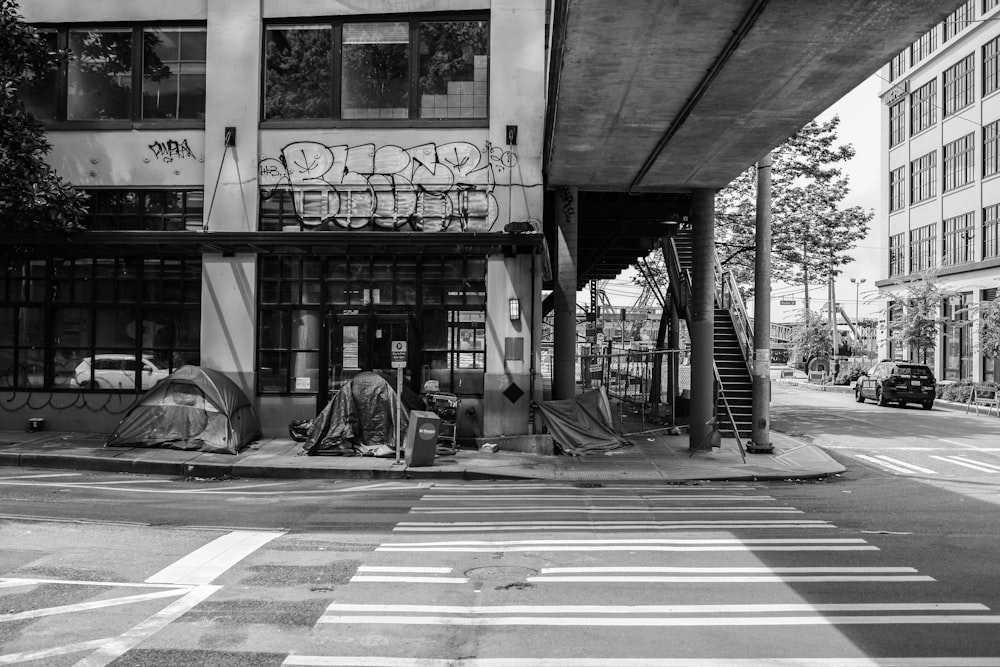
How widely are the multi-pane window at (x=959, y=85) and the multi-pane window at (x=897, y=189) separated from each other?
6.09m

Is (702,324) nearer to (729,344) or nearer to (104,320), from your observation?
(729,344)

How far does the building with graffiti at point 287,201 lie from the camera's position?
664 inches

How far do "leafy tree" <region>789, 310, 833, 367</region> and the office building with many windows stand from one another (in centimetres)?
980

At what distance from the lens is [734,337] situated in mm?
22312

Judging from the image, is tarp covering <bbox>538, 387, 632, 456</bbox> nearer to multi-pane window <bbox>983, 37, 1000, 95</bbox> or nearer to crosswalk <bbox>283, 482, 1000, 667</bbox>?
crosswalk <bbox>283, 482, 1000, 667</bbox>

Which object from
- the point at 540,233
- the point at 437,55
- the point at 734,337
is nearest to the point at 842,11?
the point at 540,233

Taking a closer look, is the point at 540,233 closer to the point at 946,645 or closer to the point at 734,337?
the point at 734,337

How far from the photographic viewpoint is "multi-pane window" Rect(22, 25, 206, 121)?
17672 mm

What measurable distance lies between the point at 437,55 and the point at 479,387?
7069mm

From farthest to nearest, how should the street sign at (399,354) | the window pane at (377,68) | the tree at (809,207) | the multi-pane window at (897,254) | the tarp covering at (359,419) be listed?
the multi-pane window at (897,254) < the tree at (809,207) < the window pane at (377,68) < the tarp covering at (359,419) < the street sign at (399,354)

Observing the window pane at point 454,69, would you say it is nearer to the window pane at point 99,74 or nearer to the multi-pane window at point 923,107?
the window pane at point 99,74

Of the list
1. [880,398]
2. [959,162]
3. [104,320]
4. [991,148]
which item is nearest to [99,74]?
[104,320]

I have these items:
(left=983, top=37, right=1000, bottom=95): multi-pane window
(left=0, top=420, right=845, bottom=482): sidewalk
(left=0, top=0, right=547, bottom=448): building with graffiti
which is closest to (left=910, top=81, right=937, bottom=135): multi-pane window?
(left=983, top=37, right=1000, bottom=95): multi-pane window

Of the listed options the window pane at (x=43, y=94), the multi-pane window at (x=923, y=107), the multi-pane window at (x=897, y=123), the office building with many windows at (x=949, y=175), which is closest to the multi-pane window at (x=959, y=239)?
the office building with many windows at (x=949, y=175)
